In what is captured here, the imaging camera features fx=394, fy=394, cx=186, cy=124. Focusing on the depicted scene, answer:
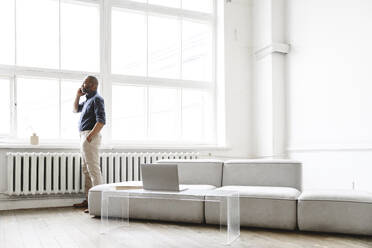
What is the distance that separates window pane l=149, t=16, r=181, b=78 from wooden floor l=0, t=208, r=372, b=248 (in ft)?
9.38

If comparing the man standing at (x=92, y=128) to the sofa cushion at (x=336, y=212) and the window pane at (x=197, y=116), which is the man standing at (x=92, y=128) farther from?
the sofa cushion at (x=336, y=212)

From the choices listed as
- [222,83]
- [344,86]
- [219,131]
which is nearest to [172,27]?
[222,83]

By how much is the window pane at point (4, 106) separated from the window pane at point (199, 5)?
116 inches

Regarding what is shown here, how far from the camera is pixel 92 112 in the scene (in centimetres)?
475

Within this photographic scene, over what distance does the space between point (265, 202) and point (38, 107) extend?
3384 millimetres

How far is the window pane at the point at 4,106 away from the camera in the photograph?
5.13 metres

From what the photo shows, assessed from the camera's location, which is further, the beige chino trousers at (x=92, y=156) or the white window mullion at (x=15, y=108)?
A: the white window mullion at (x=15, y=108)

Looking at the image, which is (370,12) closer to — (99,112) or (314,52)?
(314,52)

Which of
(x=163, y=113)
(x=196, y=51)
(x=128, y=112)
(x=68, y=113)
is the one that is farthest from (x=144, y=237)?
(x=196, y=51)

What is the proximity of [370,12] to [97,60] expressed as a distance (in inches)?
143

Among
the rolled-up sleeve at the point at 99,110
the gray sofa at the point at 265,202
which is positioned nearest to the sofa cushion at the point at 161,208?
the gray sofa at the point at 265,202

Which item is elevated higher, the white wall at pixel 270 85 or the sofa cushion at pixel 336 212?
the white wall at pixel 270 85

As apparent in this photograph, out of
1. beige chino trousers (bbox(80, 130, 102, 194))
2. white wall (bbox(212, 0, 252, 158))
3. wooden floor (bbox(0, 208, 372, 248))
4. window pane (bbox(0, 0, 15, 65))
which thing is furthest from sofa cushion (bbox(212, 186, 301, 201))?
window pane (bbox(0, 0, 15, 65))

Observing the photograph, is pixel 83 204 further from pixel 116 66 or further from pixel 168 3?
pixel 168 3
